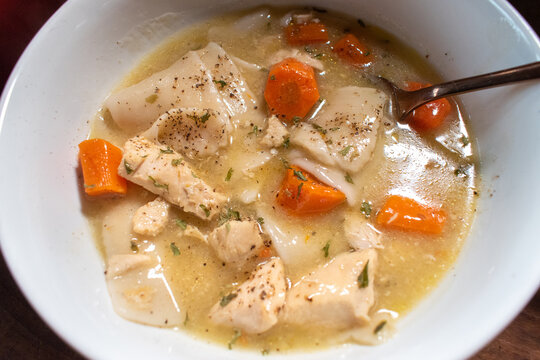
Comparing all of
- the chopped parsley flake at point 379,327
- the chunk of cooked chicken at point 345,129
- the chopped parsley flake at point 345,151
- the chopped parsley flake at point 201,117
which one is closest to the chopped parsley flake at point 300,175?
the chunk of cooked chicken at point 345,129

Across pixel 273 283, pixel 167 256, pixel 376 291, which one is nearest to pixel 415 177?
pixel 376 291

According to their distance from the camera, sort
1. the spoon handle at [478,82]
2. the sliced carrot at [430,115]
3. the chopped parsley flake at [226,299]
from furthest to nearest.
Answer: the sliced carrot at [430,115] < the chopped parsley flake at [226,299] < the spoon handle at [478,82]

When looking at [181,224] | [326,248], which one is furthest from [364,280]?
[181,224]

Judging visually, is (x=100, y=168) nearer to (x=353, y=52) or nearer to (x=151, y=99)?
(x=151, y=99)

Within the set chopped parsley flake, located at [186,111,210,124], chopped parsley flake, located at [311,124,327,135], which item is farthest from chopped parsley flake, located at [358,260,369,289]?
chopped parsley flake, located at [186,111,210,124]

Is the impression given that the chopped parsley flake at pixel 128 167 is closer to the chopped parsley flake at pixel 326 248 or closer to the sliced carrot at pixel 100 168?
the sliced carrot at pixel 100 168

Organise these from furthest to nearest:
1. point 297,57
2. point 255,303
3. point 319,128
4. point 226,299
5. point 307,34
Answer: point 307,34 → point 297,57 → point 319,128 → point 226,299 → point 255,303
